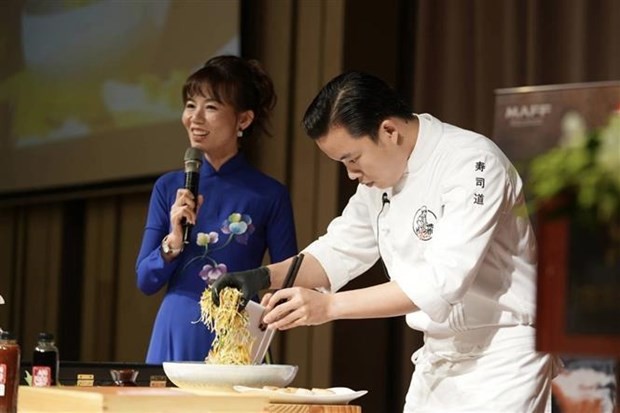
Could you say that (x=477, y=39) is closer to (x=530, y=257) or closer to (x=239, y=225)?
(x=239, y=225)

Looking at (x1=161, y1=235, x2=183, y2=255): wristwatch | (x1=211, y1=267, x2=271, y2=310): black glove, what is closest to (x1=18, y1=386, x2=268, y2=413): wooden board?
(x1=211, y1=267, x2=271, y2=310): black glove

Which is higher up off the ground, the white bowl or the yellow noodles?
the yellow noodles

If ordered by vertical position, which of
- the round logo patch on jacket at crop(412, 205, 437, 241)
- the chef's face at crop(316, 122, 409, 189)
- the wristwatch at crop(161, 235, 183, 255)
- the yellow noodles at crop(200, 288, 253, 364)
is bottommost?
the yellow noodles at crop(200, 288, 253, 364)

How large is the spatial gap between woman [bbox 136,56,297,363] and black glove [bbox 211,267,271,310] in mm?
523

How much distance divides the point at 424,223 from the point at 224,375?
56 centimetres

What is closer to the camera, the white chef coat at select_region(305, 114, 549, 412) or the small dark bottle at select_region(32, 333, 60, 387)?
the white chef coat at select_region(305, 114, 549, 412)

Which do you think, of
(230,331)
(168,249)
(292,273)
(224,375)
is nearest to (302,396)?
(224,375)

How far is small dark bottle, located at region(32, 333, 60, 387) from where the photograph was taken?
7.59ft

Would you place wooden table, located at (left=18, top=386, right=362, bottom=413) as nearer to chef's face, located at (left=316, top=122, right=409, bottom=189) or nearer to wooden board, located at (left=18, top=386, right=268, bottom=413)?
wooden board, located at (left=18, top=386, right=268, bottom=413)

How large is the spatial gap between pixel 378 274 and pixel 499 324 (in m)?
2.01

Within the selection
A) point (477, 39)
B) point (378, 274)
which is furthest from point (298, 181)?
point (477, 39)

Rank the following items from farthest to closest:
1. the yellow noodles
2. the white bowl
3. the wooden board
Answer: the yellow noodles < the white bowl < the wooden board

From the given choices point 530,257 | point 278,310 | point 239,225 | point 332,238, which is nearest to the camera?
point 278,310

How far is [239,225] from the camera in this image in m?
2.88
